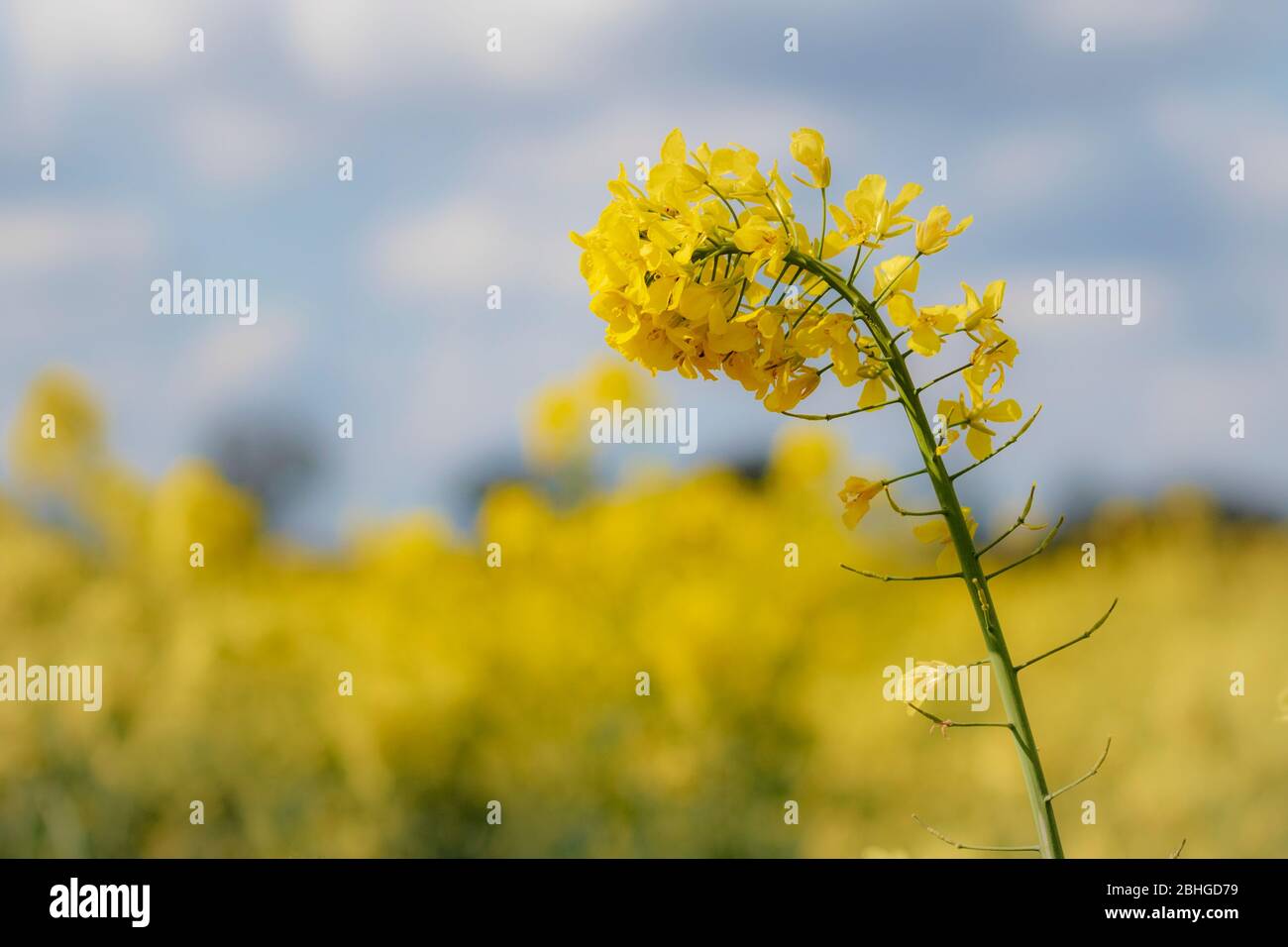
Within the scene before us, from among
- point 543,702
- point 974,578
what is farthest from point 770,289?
point 543,702

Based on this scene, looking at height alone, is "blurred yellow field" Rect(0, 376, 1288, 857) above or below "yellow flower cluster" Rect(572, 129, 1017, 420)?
below

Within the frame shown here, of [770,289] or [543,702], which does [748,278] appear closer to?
[770,289]

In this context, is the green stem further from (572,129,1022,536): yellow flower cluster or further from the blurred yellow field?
the blurred yellow field

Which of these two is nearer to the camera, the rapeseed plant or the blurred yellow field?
the rapeseed plant

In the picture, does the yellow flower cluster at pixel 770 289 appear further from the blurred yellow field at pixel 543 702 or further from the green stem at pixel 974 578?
the blurred yellow field at pixel 543 702

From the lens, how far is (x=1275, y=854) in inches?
84.9

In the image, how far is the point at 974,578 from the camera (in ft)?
1.82

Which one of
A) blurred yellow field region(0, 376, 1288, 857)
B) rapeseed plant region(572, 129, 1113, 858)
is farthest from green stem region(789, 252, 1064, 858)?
blurred yellow field region(0, 376, 1288, 857)

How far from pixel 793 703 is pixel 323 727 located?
0.91 metres

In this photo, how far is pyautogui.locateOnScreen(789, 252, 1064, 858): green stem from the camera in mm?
557

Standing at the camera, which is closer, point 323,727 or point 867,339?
point 867,339
